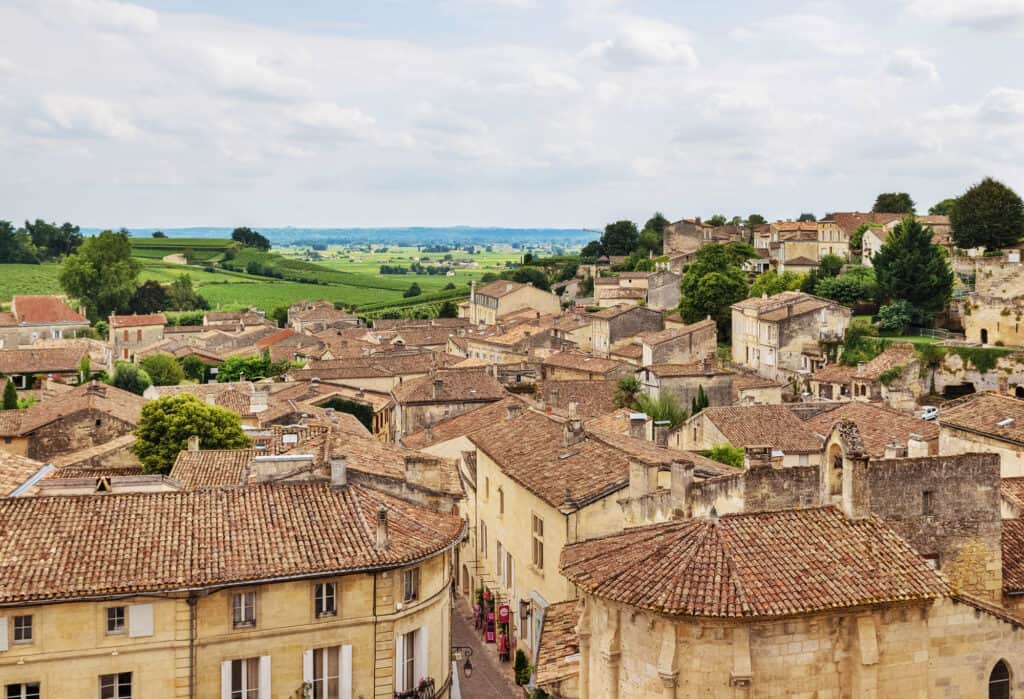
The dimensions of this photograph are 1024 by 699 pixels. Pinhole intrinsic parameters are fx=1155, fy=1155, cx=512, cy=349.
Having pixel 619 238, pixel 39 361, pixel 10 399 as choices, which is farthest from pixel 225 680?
pixel 619 238

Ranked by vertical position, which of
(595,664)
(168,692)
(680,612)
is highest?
(680,612)

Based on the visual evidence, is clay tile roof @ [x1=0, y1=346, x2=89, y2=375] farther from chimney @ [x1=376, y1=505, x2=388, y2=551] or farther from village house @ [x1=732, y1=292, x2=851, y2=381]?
chimney @ [x1=376, y1=505, x2=388, y2=551]

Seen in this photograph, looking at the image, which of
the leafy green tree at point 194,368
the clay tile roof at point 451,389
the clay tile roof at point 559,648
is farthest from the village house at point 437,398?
the leafy green tree at point 194,368

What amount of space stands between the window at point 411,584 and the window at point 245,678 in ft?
12.4

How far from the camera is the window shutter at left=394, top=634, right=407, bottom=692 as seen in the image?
89.6ft

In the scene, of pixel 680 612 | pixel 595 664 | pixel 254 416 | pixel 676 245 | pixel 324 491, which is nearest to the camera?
pixel 680 612

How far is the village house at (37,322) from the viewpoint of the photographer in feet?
438

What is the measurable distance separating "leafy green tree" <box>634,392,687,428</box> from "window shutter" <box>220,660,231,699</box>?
35.0 meters

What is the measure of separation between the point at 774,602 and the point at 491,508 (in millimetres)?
21648

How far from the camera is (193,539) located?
27.0m

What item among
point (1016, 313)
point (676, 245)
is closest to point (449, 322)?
point (676, 245)

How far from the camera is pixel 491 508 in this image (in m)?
41.3

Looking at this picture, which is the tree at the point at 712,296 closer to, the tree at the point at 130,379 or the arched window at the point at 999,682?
the tree at the point at 130,379

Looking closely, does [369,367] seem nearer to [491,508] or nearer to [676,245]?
[491,508]
